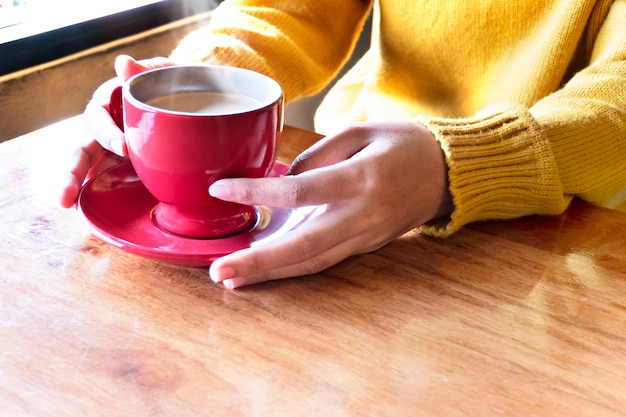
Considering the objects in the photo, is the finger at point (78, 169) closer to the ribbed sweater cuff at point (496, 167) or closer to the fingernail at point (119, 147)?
the fingernail at point (119, 147)

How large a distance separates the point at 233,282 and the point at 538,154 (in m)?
0.35

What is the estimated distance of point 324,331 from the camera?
53 cm

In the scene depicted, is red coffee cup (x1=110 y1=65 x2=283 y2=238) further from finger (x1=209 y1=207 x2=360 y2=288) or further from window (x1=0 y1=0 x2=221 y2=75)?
window (x1=0 y1=0 x2=221 y2=75)

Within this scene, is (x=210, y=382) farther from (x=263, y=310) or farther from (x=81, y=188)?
(x=81, y=188)

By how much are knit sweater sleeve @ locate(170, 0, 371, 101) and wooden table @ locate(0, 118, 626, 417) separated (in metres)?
0.34

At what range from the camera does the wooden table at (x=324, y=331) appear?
457mm

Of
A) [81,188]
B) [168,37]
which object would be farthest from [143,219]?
[168,37]

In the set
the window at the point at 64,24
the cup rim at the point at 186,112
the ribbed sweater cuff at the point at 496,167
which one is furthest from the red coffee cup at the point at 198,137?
the window at the point at 64,24

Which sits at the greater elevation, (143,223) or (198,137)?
(198,137)

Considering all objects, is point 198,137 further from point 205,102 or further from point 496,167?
point 496,167

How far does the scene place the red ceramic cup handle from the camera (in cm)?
70

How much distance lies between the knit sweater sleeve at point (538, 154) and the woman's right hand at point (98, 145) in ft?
1.06

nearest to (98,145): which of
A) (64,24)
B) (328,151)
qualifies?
(328,151)

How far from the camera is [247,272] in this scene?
0.57 m
